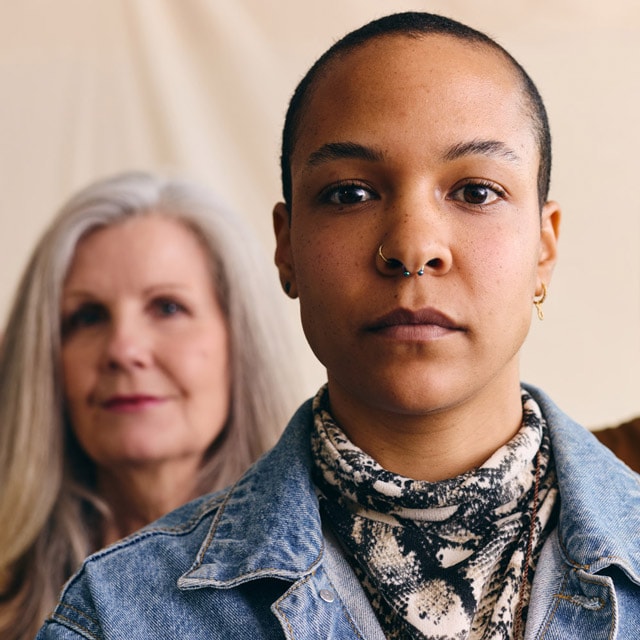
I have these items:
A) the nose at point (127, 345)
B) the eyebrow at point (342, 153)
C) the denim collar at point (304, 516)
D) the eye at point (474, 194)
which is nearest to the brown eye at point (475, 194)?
the eye at point (474, 194)

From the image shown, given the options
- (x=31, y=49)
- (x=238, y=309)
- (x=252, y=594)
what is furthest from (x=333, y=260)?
(x=31, y=49)

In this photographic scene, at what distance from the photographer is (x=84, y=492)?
2.69m

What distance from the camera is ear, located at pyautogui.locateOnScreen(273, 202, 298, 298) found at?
1.61 m

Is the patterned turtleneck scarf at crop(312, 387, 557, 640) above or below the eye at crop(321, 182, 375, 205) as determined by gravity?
below

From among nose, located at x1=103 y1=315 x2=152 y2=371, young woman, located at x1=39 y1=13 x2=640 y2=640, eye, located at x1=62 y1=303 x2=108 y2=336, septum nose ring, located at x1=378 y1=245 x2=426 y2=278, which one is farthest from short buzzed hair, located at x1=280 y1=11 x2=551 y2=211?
eye, located at x1=62 y1=303 x2=108 y2=336

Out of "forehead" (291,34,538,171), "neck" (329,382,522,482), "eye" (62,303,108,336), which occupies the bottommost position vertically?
"eye" (62,303,108,336)

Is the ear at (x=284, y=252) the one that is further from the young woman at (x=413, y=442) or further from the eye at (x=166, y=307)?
the eye at (x=166, y=307)

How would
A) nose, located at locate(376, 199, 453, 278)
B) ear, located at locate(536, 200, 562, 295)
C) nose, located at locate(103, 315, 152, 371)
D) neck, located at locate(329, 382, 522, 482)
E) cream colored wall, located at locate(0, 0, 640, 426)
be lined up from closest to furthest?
nose, located at locate(376, 199, 453, 278) < neck, located at locate(329, 382, 522, 482) < ear, located at locate(536, 200, 562, 295) < nose, located at locate(103, 315, 152, 371) < cream colored wall, located at locate(0, 0, 640, 426)

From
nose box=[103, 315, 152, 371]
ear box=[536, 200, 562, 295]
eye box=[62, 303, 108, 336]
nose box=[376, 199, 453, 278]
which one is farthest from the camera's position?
eye box=[62, 303, 108, 336]

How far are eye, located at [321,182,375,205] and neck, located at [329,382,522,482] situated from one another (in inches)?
10.5

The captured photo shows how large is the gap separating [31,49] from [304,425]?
2.05m

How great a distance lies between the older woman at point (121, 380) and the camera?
8.53 ft

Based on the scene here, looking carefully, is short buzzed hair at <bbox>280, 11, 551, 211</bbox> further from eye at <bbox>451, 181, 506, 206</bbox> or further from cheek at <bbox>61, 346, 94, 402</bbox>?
cheek at <bbox>61, 346, 94, 402</bbox>

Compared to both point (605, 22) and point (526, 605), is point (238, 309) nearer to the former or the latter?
point (605, 22)
